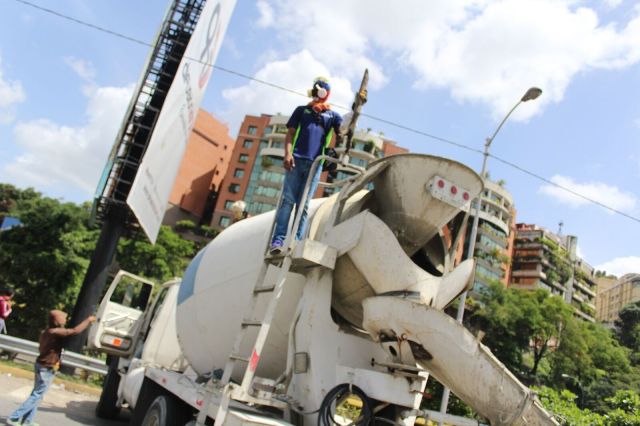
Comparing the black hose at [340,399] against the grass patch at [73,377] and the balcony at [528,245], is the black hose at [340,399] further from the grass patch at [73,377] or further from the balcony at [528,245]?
the balcony at [528,245]

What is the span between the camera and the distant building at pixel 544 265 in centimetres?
7681

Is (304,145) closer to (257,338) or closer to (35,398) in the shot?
(257,338)

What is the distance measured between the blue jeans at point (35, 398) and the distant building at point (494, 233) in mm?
60169

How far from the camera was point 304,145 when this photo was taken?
487cm

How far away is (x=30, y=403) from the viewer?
5.98 m

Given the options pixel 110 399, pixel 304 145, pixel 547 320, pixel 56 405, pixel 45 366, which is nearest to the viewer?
pixel 304 145

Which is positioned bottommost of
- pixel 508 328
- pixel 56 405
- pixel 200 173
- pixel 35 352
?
pixel 56 405

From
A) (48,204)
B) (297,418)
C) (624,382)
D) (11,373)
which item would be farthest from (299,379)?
(624,382)

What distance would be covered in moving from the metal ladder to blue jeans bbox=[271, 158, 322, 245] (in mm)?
76

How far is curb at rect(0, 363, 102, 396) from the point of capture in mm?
10748

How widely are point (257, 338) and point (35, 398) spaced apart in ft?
12.6

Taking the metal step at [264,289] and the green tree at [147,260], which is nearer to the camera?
the metal step at [264,289]

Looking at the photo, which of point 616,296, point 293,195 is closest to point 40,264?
point 293,195

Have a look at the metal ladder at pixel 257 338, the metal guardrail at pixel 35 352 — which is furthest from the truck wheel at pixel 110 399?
the metal ladder at pixel 257 338
